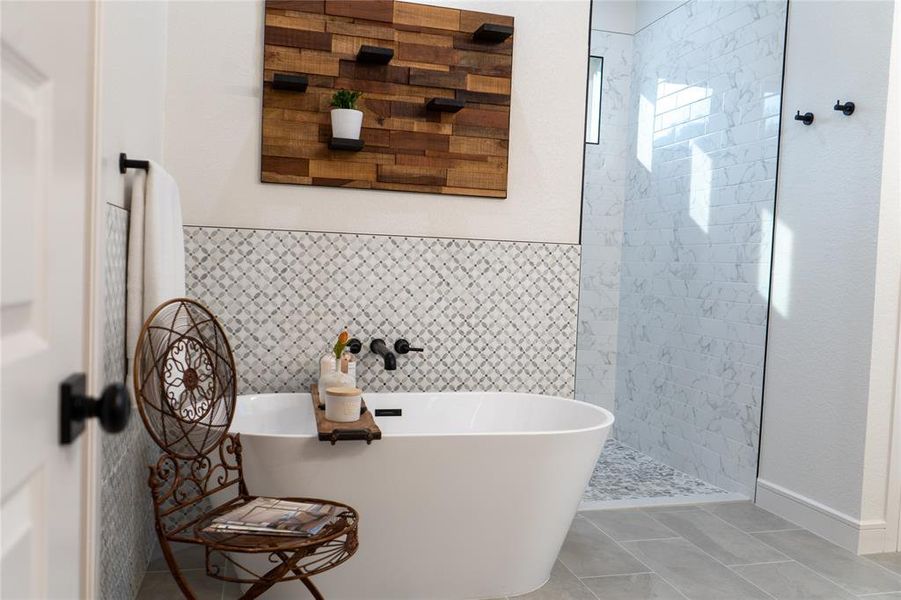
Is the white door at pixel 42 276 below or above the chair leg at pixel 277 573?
above

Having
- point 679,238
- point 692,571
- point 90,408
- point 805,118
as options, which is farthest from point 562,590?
point 679,238

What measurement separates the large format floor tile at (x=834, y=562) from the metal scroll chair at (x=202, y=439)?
6.90 feet

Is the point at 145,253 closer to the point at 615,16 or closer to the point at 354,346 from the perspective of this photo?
the point at 354,346

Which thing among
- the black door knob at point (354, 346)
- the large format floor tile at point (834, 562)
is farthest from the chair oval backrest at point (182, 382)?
the large format floor tile at point (834, 562)

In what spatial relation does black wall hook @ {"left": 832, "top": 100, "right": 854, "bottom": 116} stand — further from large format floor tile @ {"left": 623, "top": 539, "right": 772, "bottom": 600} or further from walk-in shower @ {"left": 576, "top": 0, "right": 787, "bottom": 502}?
large format floor tile @ {"left": 623, "top": 539, "right": 772, "bottom": 600}

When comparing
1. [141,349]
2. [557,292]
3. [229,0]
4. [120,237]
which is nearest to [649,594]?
[557,292]

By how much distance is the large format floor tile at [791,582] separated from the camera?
2.84m

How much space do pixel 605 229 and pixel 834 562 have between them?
9.34 feet

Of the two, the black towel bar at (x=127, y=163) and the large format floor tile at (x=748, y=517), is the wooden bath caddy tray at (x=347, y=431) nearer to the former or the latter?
the black towel bar at (x=127, y=163)

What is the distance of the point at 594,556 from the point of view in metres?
3.14

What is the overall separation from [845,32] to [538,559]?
2.84m

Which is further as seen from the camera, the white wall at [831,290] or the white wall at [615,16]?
the white wall at [615,16]

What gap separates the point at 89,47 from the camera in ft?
3.28

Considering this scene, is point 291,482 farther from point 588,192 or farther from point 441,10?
point 588,192
